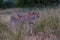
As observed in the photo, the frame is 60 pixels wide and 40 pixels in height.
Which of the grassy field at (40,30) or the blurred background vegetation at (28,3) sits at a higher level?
the grassy field at (40,30)

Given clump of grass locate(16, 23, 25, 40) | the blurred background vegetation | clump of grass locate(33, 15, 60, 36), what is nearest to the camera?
clump of grass locate(16, 23, 25, 40)

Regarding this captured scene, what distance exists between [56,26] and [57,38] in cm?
64

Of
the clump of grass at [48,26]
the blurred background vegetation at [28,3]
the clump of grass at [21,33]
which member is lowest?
the blurred background vegetation at [28,3]

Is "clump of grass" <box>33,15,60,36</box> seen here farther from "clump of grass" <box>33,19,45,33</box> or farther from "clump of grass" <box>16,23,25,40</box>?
"clump of grass" <box>16,23,25,40</box>

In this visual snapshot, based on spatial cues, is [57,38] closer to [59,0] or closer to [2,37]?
[2,37]

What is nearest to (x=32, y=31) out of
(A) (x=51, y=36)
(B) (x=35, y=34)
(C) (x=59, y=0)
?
(B) (x=35, y=34)

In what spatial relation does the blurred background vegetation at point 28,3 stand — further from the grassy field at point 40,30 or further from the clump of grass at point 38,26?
the clump of grass at point 38,26

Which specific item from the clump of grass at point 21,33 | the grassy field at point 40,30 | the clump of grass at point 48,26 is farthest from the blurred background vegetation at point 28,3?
the clump of grass at point 21,33

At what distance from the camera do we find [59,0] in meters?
14.0

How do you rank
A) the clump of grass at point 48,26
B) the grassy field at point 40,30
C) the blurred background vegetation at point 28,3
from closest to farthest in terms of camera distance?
1. the grassy field at point 40,30
2. the clump of grass at point 48,26
3. the blurred background vegetation at point 28,3

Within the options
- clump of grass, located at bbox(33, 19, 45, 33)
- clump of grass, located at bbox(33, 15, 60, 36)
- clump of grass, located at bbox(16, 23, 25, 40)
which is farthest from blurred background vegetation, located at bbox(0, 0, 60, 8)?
clump of grass, located at bbox(16, 23, 25, 40)

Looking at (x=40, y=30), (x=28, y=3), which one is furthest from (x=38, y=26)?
(x=28, y=3)

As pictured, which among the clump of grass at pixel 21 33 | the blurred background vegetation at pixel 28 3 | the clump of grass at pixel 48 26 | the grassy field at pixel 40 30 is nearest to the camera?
the clump of grass at pixel 21 33

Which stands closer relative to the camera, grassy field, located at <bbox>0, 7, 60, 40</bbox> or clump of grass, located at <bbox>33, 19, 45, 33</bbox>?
grassy field, located at <bbox>0, 7, 60, 40</bbox>
